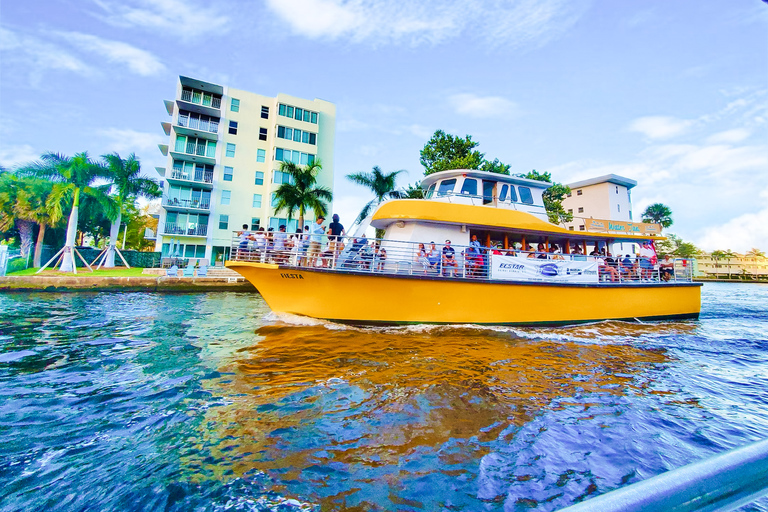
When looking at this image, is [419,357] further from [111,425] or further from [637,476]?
[111,425]

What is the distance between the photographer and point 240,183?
3288 centimetres

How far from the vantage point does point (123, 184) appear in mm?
25984

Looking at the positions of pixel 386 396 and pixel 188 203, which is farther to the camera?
pixel 188 203

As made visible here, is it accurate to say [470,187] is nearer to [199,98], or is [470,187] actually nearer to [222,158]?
[222,158]

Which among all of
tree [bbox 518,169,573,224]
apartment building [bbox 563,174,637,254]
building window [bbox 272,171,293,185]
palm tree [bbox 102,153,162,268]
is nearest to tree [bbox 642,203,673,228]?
tree [bbox 518,169,573,224]

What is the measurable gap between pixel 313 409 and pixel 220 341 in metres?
4.32

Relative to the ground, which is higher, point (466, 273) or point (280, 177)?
point (280, 177)

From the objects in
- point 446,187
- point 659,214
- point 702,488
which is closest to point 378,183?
point 446,187

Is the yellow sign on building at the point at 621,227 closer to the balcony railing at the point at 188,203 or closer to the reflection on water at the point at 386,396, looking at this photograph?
the reflection on water at the point at 386,396

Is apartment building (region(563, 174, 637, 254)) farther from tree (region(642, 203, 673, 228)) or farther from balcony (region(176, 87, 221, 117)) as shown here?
tree (region(642, 203, 673, 228))

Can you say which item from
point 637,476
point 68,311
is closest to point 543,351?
point 637,476

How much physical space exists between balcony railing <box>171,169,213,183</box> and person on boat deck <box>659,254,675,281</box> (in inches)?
1298

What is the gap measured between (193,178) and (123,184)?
6055mm

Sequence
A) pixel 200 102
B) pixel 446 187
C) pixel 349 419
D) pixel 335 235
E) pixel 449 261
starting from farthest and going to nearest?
pixel 200 102, pixel 446 187, pixel 449 261, pixel 335 235, pixel 349 419
